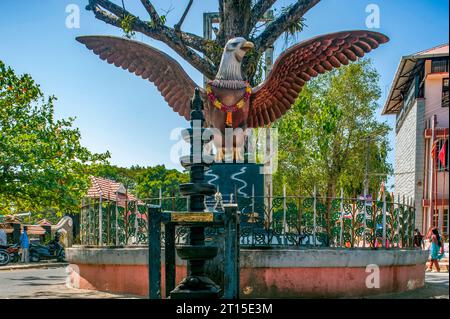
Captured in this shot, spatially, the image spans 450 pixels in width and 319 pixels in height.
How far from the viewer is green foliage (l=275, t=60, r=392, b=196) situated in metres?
29.7

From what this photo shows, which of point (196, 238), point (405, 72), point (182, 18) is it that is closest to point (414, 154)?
point (405, 72)

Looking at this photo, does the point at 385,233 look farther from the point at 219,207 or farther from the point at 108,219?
the point at 108,219

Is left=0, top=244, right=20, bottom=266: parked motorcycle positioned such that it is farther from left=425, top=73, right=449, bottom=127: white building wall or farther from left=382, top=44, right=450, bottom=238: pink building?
left=425, top=73, right=449, bottom=127: white building wall

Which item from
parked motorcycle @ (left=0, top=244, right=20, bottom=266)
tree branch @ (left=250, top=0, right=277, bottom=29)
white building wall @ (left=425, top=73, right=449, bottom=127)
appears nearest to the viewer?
tree branch @ (left=250, top=0, right=277, bottom=29)

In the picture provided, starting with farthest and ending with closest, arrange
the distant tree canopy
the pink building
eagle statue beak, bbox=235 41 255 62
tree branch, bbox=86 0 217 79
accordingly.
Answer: the distant tree canopy < the pink building < tree branch, bbox=86 0 217 79 < eagle statue beak, bbox=235 41 255 62

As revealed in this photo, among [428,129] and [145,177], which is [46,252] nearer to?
[428,129]

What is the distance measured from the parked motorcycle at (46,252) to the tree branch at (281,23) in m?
14.9

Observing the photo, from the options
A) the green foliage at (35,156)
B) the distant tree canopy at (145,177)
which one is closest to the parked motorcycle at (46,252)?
the green foliage at (35,156)

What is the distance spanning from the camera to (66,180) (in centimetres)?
1728

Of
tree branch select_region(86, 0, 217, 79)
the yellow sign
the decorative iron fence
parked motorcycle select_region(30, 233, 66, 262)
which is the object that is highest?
tree branch select_region(86, 0, 217, 79)

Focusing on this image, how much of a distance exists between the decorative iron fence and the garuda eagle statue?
94.2 inches

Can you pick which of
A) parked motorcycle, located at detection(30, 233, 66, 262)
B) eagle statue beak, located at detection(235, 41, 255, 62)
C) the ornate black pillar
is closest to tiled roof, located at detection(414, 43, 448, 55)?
parked motorcycle, located at detection(30, 233, 66, 262)

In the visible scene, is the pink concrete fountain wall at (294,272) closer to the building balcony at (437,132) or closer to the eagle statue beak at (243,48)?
the eagle statue beak at (243,48)

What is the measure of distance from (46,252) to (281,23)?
15.8 metres
